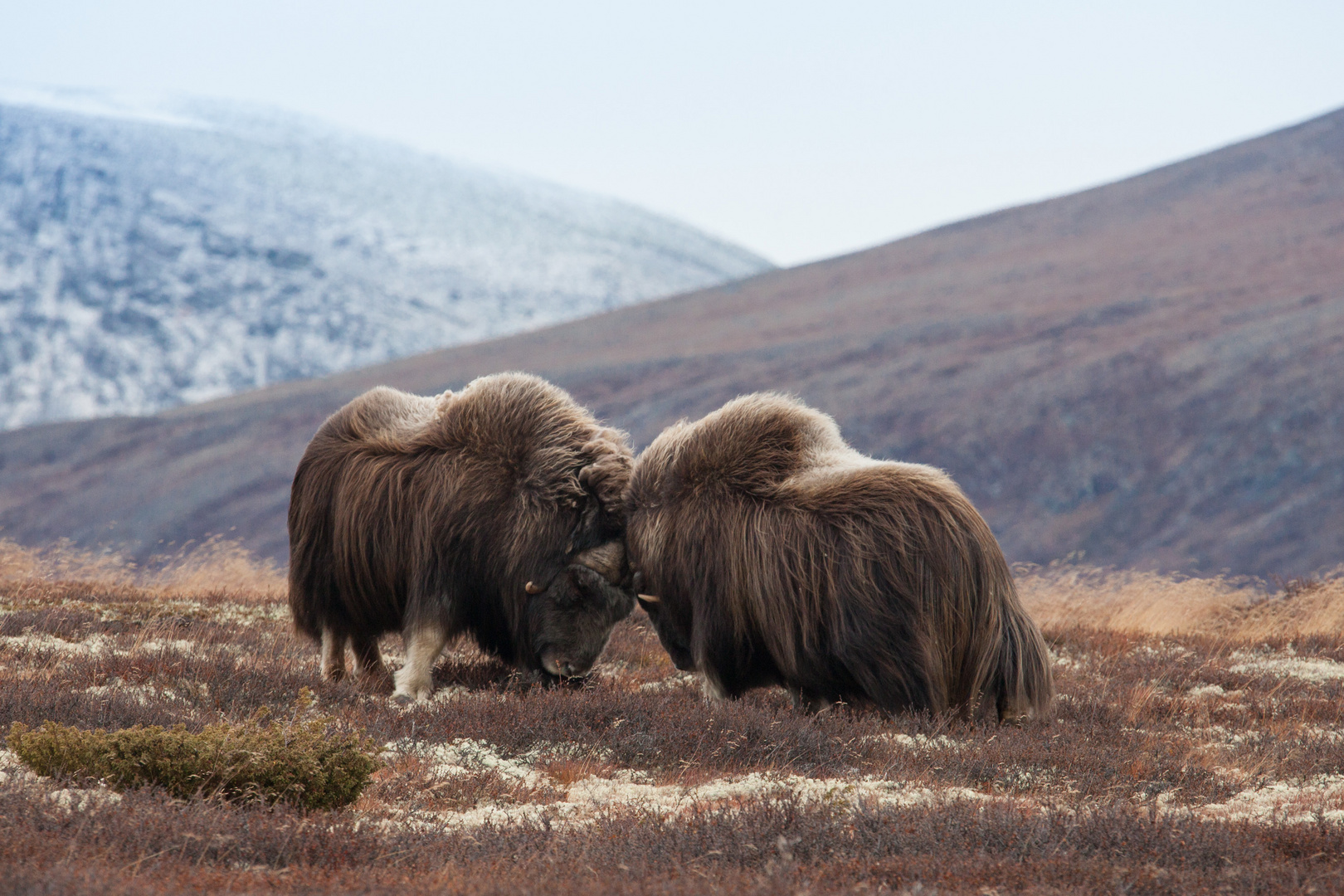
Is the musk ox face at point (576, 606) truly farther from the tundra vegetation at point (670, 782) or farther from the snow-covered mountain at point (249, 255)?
the snow-covered mountain at point (249, 255)

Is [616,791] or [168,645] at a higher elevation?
[616,791]

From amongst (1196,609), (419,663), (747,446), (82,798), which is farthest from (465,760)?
(1196,609)

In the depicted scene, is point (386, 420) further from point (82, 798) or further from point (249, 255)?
point (249, 255)

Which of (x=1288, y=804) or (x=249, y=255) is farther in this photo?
(x=249, y=255)

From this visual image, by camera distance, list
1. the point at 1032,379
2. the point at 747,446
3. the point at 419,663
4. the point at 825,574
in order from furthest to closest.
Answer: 1. the point at 1032,379
2. the point at 419,663
3. the point at 747,446
4. the point at 825,574

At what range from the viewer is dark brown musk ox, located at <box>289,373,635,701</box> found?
6.55 metres

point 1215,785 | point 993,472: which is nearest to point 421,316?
point 993,472

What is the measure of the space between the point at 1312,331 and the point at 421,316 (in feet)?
149

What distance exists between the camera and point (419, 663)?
6453 millimetres

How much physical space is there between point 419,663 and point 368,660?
2.73ft

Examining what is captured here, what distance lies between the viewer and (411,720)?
17.4 ft

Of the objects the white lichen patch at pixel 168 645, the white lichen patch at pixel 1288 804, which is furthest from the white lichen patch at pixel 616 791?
the white lichen patch at pixel 168 645

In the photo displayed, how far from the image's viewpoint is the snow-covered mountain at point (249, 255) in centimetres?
5566

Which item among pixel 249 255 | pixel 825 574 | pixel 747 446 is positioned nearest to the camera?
pixel 825 574
